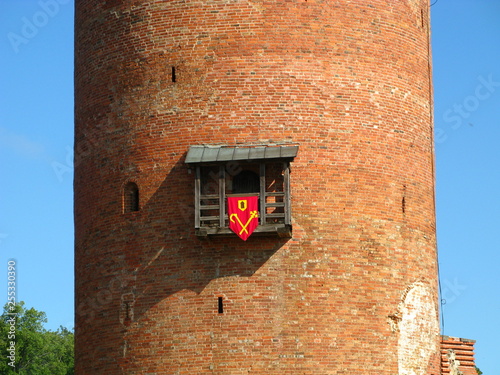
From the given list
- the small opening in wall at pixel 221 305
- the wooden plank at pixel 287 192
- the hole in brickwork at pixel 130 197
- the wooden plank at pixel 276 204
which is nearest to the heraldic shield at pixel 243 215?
the wooden plank at pixel 276 204

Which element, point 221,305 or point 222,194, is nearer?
point 221,305

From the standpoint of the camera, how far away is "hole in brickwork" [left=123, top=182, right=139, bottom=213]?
28.1m

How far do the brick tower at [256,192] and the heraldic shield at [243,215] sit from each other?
0.16 m

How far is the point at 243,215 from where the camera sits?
26484 millimetres

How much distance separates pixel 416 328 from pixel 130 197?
296 inches

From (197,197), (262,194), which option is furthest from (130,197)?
(262,194)

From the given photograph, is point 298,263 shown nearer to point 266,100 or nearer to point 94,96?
point 266,100

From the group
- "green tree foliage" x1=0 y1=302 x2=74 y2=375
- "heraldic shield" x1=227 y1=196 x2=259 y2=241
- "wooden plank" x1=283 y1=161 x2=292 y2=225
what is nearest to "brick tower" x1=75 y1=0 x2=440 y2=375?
Answer: "wooden plank" x1=283 y1=161 x2=292 y2=225

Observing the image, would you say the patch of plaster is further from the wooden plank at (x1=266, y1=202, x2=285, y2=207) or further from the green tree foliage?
the green tree foliage

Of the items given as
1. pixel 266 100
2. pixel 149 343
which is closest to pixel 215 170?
pixel 266 100

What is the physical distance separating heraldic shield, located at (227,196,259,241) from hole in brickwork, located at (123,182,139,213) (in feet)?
8.93

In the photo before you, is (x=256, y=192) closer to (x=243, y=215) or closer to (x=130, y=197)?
(x=243, y=215)

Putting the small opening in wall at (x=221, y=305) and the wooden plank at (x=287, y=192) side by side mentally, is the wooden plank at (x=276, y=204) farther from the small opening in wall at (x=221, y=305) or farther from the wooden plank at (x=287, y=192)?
the small opening in wall at (x=221, y=305)

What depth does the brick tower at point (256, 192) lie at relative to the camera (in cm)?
2662
